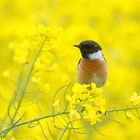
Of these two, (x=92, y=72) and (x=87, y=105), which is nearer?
(x=87, y=105)

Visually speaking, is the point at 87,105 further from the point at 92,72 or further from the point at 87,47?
the point at 87,47

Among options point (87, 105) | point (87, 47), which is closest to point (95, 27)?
point (87, 47)

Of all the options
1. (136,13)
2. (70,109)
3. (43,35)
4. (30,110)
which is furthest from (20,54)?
(136,13)

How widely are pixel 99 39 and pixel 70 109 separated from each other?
21.4 ft

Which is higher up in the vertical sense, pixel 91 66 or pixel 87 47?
pixel 87 47

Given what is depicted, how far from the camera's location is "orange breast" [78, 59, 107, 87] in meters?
5.03

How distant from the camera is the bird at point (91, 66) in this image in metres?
5.03

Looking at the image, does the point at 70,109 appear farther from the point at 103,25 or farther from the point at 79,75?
the point at 103,25

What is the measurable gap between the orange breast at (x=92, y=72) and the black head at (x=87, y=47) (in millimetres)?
64

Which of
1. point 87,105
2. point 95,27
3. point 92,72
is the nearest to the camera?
point 87,105

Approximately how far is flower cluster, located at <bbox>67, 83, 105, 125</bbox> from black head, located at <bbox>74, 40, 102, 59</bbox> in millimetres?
982

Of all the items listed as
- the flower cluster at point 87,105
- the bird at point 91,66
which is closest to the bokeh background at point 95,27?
the bird at point 91,66

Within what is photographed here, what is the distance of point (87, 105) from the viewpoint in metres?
4.10

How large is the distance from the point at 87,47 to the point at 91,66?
0.48 feet
